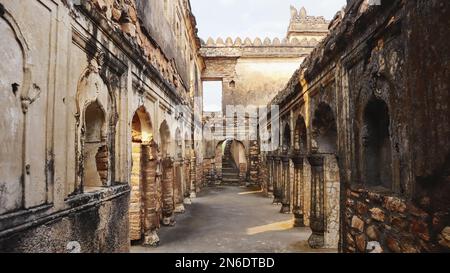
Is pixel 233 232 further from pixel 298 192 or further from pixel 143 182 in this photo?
pixel 143 182

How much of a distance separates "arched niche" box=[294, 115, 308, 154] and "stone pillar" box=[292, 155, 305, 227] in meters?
0.28

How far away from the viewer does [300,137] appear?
887 cm

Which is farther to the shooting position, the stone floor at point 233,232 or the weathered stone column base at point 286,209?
the weathered stone column base at point 286,209

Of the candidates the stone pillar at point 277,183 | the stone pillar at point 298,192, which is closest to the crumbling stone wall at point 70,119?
the stone pillar at point 298,192

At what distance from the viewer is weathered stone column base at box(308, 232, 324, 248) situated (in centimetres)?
646

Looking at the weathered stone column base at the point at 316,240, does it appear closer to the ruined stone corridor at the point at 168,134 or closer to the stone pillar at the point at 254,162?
the ruined stone corridor at the point at 168,134

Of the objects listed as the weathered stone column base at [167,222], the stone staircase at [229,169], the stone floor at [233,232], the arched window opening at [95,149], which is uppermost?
the arched window opening at [95,149]

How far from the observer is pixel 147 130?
23.0 feet

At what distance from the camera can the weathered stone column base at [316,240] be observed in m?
6.46

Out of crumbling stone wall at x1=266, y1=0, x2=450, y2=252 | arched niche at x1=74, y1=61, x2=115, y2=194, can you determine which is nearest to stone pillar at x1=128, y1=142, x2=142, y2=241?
arched niche at x1=74, y1=61, x2=115, y2=194

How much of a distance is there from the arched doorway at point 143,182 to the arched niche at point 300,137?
3.76 m

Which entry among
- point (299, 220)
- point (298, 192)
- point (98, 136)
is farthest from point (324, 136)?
point (98, 136)

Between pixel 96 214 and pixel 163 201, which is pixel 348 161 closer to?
pixel 96 214

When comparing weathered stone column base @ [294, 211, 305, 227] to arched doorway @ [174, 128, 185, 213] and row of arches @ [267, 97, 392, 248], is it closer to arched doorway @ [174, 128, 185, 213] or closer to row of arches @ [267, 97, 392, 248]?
row of arches @ [267, 97, 392, 248]
